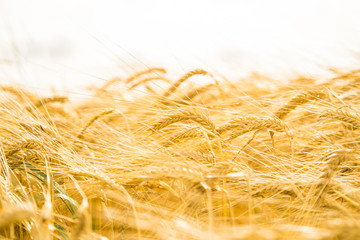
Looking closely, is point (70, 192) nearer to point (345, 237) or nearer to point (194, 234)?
point (194, 234)

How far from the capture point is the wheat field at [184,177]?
0.57 m

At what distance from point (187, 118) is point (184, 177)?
31 centimetres

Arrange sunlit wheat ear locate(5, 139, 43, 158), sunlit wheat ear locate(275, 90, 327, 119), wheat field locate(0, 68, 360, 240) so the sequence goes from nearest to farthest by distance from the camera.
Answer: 1. wheat field locate(0, 68, 360, 240)
2. sunlit wheat ear locate(5, 139, 43, 158)
3. sunlit wheat ear locate(275, 90, 327, 119)

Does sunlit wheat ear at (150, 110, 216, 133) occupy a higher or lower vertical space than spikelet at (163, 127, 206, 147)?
higher

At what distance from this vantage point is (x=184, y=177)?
59 cm

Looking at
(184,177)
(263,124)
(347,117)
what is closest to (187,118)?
(263,124)

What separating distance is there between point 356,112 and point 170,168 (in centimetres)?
59

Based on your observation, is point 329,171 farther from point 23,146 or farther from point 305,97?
point 23,146

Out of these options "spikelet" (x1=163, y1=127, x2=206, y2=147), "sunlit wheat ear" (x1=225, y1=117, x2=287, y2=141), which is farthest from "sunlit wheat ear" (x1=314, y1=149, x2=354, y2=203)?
"spikelet" (x1=163, y1=127, x2=206, y2=147)

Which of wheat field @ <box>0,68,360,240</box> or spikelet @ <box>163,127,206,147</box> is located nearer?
wheat field @ <box>0,68,360,240</box>

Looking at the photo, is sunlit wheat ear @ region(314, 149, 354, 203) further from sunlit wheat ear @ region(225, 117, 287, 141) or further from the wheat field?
sunlit wheat ear @ region(225, 117, 287, 141)

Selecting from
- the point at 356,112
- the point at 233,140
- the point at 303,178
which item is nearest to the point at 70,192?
the point at 233,140

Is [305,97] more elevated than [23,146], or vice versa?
[305,97]

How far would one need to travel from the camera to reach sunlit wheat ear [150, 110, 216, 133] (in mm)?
856
